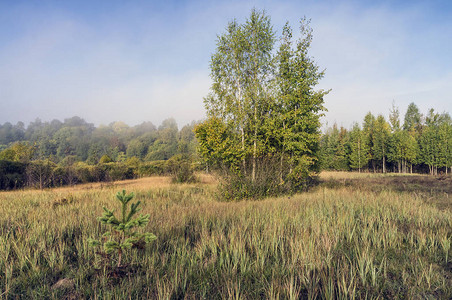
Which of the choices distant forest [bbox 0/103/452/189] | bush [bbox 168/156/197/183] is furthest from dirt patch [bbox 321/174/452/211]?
bush [bbox 168/156/197/183]

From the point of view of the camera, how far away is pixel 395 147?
133 ft

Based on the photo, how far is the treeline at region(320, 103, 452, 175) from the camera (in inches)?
1458

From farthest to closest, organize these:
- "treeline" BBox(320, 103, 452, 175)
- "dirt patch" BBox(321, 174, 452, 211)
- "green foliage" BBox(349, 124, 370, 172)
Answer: "green foliage" BBox(349, 124, 370, 172)
"treeline" BBox(320, 103, 452, 175)
"dirt patch" BBox(321, 174, 452, 211)

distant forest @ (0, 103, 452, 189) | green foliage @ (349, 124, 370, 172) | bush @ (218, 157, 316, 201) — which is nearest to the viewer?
bush @ (218, 157, 316, 201)

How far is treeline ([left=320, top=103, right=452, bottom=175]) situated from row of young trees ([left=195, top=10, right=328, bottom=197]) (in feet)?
73.5

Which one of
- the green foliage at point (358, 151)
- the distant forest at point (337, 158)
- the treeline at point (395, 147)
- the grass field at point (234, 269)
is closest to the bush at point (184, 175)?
the distant forest at point (337, 158)

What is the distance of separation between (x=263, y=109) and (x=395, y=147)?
136ft

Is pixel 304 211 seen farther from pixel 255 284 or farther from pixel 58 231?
pixel 58 231

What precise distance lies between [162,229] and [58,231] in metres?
1.89

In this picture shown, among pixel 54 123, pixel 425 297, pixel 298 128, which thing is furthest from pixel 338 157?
pixel 54 123

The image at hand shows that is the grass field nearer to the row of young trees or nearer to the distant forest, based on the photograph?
the row of young trees

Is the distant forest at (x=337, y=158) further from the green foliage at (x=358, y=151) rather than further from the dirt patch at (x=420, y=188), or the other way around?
the dirt patch at (x=420, y=188)

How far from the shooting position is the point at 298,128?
34.3 feet

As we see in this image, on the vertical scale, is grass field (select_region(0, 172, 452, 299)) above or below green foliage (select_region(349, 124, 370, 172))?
below
